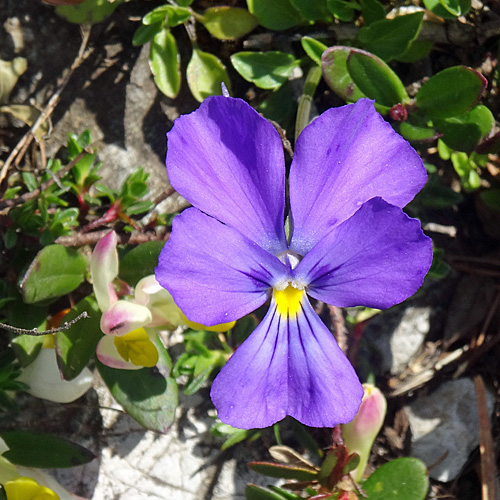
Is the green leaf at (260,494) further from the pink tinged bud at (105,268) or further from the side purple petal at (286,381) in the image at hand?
the pink tinged bud at (105,268)

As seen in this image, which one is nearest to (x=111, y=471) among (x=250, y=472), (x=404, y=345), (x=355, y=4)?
(x=250, y=472)

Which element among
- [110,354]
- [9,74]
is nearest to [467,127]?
[110,354]

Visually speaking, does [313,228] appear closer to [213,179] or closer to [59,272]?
[213,179]

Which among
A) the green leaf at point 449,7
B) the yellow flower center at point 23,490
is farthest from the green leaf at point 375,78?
the yellow flower center at point 23,490

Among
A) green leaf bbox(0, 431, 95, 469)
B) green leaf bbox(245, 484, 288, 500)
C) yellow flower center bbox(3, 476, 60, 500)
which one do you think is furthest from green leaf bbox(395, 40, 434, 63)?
yellow flower center bbox(3, 476, 60, 500)

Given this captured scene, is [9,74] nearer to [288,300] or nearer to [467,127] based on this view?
[288,300]

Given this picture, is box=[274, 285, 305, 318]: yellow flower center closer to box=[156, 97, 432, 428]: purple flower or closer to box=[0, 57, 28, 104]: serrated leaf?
box=[156, 97, 432, 428]: purple flower
